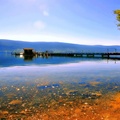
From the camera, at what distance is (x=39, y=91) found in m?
17.4

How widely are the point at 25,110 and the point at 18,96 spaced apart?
3.75m

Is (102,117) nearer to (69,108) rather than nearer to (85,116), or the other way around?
(85,116)

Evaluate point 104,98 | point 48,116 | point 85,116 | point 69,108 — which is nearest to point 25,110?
point 48,116

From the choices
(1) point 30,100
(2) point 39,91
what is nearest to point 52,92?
(2) point 39,91

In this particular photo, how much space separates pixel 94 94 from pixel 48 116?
660 centimetres

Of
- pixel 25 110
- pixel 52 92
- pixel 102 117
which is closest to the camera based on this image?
pixel 102 117

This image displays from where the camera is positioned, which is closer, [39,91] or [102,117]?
[102,117]

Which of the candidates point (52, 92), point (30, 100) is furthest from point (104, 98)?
point (30, 100)

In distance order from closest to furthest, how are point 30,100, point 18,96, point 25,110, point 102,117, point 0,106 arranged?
1. point 102,117
2. point 25,110
3. point 0,106
4. point 30,100
5. point 18,96

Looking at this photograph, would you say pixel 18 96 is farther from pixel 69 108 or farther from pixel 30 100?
pixel 69 108

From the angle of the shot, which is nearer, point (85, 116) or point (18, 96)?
point (85, 116)

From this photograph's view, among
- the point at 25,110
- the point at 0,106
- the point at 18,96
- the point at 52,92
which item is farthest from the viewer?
the point at 52,92

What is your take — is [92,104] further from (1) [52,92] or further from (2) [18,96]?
(2) [18,96]

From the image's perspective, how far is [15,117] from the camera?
10.8 meters
